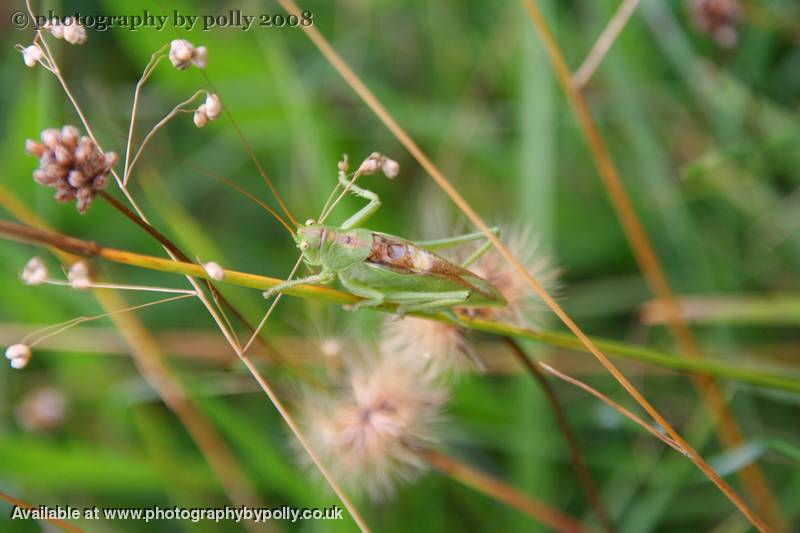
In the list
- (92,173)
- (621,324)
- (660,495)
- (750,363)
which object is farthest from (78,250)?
(621,324)

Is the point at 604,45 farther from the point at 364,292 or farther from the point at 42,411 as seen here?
the point at 42,411

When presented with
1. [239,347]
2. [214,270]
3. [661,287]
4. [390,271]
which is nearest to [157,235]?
[214,270]

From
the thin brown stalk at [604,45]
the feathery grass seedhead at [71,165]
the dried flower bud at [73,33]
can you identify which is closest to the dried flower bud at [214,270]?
the feathery grass seedhead at [71,165]

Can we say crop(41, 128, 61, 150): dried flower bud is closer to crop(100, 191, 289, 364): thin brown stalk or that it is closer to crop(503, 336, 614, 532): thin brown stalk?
crop(100, 191, 289, 364): thin brown stalk

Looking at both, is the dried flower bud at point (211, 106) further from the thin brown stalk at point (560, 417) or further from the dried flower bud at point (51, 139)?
the thin brown stalk at point (560, 417)

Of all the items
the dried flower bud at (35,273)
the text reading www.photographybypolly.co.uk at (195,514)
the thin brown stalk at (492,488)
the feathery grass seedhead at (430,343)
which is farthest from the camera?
the text reading www.photographybypolly.co.uk at (195,514)

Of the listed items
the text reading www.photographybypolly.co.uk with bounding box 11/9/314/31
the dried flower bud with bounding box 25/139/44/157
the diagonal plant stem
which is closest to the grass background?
the text reading www.photographybypolly.co.uk with bounding box 11/9/314/31
